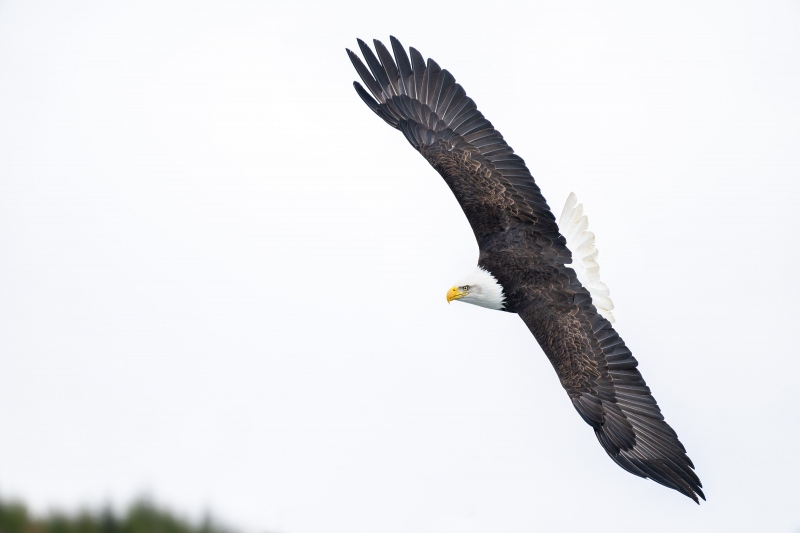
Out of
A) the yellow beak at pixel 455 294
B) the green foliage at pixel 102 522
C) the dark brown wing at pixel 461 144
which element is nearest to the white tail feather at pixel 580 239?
the dark brown wing at pixel 461 144

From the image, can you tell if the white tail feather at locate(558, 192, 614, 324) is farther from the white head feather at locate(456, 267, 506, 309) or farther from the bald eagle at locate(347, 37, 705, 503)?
the white head feather at locate(456, 267, 506, 309)

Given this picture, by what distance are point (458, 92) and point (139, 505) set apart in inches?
300

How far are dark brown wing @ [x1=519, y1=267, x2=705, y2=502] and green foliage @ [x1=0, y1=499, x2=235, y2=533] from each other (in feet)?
20.4

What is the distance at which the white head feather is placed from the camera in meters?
10.1

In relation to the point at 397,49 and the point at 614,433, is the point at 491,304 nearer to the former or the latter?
the point at 614,433

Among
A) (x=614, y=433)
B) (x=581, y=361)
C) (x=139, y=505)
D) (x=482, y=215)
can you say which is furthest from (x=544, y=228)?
(x=139, y=505)

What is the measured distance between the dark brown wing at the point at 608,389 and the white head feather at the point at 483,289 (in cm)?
39

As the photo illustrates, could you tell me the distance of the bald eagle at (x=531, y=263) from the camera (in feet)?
30.5

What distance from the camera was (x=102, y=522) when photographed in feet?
11.3

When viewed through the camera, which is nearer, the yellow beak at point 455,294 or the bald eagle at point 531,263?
the bald eagle at point 531,263

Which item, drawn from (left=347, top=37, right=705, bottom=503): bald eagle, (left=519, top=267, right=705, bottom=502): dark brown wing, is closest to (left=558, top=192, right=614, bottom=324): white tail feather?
(left=347, top=37, right=705, bottom=503): bald eagle

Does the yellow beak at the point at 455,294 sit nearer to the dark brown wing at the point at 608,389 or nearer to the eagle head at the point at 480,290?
the eagle head at the point at 480,290

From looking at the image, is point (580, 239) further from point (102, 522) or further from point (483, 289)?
point (102, 522)

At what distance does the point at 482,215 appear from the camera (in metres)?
10.1
